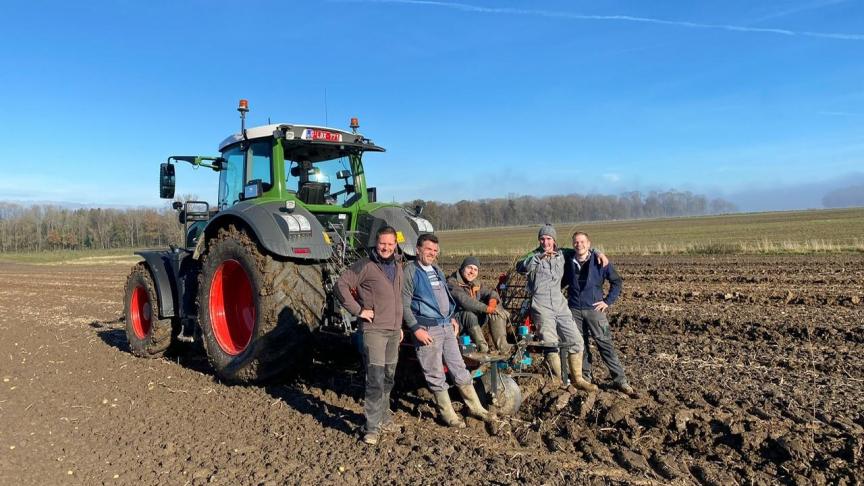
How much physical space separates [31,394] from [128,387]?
33.3 inches

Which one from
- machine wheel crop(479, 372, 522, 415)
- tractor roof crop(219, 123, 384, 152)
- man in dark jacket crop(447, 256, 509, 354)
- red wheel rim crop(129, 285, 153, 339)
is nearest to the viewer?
machine wheel crop(479, 372, 522, 415)

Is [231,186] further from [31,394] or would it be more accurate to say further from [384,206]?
[31,394]

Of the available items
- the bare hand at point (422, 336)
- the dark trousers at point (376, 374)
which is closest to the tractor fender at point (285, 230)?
the dark trousers at point (376, 374)

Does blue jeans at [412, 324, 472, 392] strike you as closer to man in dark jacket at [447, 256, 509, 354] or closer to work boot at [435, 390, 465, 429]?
work boot at [435, 390, 465, 429]

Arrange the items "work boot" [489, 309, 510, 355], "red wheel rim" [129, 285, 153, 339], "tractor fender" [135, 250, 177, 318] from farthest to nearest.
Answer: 1. "red wheel rim" [129, 285, 153, 339]
2. "tractor fender" [135, 250, 177, 318]
3. "work boot" [489, 309, 510, 355]

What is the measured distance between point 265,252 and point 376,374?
1.67 metres

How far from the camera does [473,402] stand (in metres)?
4.38

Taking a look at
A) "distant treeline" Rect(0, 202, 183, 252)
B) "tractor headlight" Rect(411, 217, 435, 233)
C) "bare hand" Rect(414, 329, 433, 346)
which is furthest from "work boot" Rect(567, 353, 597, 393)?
"distant treeline" Rect(0, 202, 183, 252)

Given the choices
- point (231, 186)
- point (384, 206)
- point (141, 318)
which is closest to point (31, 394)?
point (141, 318)

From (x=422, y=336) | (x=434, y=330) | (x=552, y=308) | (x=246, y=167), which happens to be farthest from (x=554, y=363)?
(x=246, y=167)

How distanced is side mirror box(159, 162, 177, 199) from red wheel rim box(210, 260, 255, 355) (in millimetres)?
1845

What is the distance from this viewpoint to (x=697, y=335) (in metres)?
7.36

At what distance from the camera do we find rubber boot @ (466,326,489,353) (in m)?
4.82

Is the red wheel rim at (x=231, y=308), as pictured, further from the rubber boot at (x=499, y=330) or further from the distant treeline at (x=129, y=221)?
the distant treeline at (x=129, y=221)
